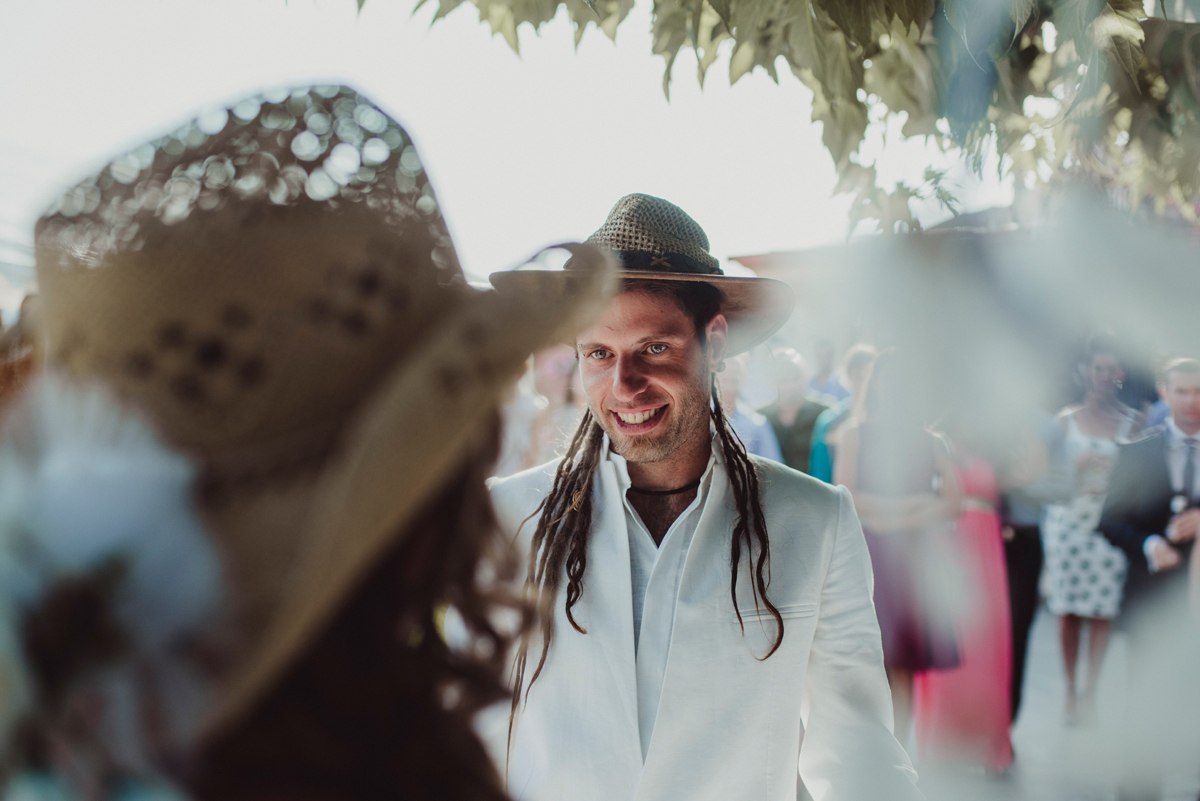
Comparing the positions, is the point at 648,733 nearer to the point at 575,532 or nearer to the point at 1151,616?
the point at 575,532

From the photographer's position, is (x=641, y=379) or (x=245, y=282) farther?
(x=641, y=379)

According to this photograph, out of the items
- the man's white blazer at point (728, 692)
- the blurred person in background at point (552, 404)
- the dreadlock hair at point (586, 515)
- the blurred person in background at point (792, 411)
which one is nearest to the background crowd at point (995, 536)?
the blurred person in background at point (792, 411)

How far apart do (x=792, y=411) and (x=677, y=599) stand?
14.5 ft

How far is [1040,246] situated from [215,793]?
823 cm

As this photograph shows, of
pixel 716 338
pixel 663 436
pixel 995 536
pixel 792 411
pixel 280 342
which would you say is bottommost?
pixel 995 536

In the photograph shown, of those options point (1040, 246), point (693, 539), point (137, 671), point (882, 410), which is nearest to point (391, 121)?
point (137, 671)

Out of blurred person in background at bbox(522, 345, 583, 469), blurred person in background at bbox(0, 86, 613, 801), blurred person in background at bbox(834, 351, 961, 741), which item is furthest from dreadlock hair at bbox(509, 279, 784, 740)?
blurred person in background at bbox(522, 345, 583, 469)

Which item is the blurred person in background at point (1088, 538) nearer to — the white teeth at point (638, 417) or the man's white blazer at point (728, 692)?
the man's white blazer at point (728, 692)

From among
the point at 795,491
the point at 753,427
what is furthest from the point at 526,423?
the point at 795,491

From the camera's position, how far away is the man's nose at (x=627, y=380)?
6.32ft

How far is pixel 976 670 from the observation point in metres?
4.45

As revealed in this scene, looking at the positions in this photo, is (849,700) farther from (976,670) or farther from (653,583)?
(976,670)

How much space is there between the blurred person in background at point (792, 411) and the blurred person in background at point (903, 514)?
3.82 feet

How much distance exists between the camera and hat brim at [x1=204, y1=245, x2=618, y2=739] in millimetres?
594
